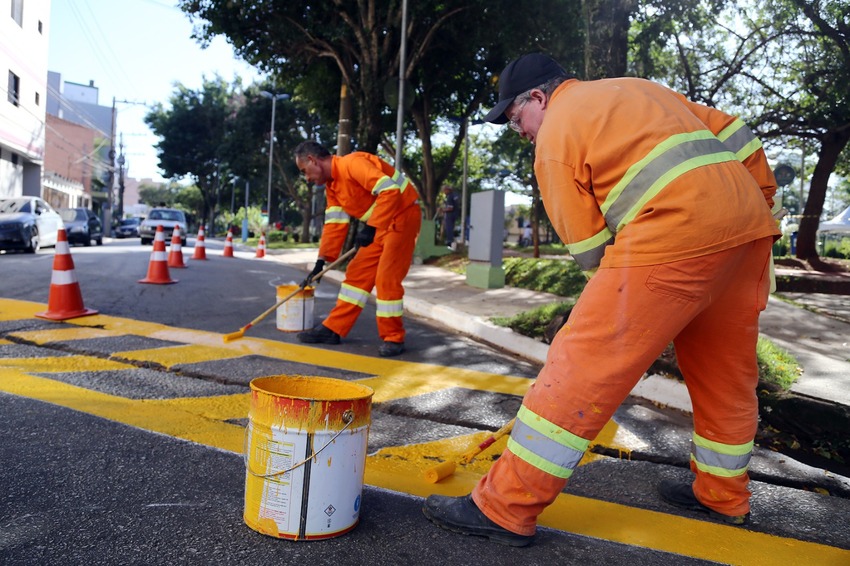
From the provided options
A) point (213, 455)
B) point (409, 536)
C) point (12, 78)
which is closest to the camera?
point (409, 536)

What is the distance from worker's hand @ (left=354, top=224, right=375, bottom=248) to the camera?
584cm

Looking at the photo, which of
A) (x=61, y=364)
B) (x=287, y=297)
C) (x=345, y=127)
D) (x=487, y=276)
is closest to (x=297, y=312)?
(x=287, y=297)

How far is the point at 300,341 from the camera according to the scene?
6.09 m

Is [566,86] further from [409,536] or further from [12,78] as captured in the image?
[12,78]

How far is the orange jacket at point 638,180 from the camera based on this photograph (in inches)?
88.9

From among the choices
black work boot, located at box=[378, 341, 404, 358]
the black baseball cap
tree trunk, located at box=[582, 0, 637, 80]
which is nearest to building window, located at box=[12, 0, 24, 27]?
tree trunk, located at box=[582, 0, 637, 80]

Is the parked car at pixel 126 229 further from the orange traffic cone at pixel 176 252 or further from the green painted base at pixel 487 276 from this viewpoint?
the green painted base at pixel 487 276

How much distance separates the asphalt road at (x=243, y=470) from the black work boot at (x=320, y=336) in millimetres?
216

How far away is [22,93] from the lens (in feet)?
99.9

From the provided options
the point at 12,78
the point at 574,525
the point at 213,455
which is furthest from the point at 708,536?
the point at 12,78

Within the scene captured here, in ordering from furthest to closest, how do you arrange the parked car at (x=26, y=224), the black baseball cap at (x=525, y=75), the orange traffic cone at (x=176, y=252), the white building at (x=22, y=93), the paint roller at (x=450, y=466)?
the white building at (x=22, y=93)
the parked car at (x=26, y=224)
the orange traffic cone at (x=176, y=252)
the paint roller at (x=450, y=466)
the black baseball cap at (x=525, y=75)

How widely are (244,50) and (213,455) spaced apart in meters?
16.8

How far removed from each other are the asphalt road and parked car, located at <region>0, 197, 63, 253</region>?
1179 cm

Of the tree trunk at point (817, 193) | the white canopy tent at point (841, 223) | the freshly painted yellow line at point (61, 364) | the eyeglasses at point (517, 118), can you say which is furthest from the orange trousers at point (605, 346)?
the tree trunk at point (817, 193)
